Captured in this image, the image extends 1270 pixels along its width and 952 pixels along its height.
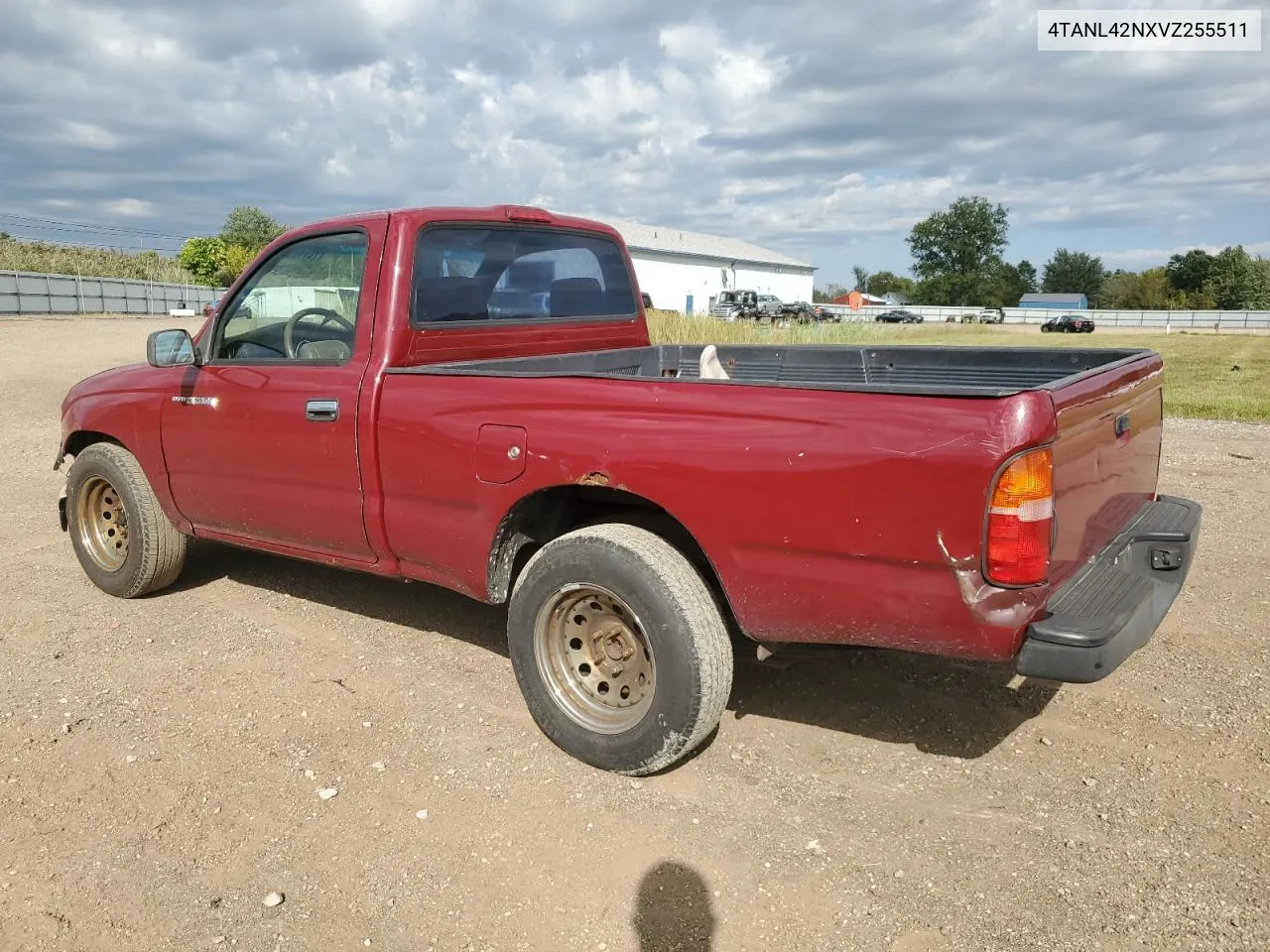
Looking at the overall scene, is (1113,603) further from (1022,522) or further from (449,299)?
(449,299)

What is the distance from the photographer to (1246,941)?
2393mm

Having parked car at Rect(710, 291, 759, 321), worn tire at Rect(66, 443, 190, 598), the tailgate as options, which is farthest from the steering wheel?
parked car at Rect(710, 291, 759, 321)

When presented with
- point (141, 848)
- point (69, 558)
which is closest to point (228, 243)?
point (69, 558)

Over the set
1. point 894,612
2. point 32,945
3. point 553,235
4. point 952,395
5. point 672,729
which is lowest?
point 32,945

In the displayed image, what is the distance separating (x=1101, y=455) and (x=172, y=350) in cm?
389

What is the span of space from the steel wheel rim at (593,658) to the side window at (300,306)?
59.1 inches

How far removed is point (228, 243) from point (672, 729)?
A: 53.9 meters

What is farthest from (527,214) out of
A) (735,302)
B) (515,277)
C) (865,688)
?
(735,302)

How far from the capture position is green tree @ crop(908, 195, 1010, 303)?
101569 millimetres

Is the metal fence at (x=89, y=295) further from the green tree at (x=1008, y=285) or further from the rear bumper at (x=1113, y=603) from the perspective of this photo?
the green tree at (x=1008, y=285)

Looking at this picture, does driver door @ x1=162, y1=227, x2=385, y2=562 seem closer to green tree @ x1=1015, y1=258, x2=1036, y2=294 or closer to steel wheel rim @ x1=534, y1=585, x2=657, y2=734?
steel wheel rim @ x1=534, y1=585, x2=657, y2=734

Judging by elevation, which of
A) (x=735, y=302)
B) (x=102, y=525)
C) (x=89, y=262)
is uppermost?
(x=89, y=262)

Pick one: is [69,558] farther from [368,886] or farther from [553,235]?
[368,886]

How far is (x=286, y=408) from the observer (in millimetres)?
4012
